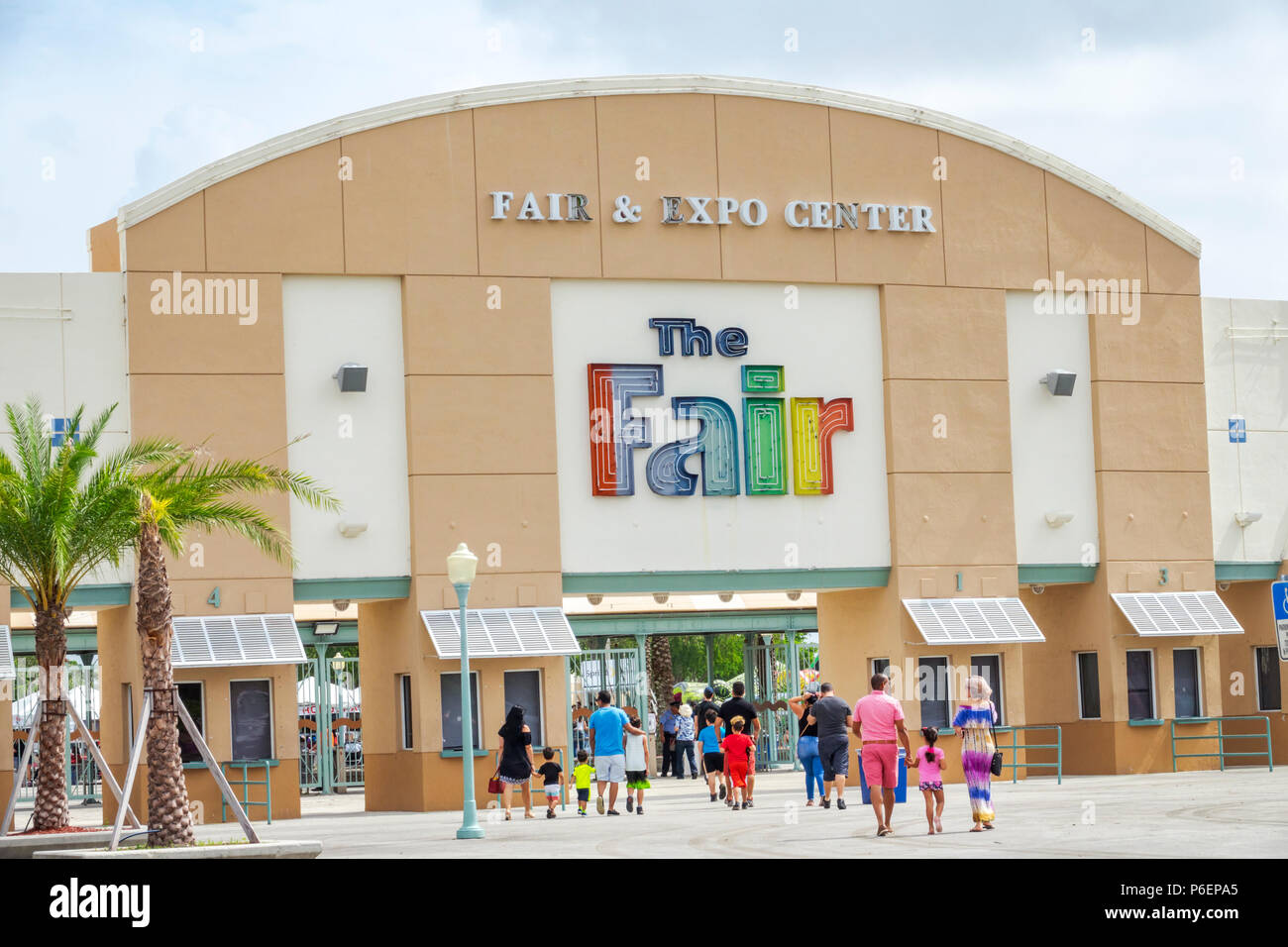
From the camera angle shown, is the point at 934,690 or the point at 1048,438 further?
the point at 1048,438

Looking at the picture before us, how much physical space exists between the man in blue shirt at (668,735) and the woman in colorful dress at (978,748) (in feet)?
57.7

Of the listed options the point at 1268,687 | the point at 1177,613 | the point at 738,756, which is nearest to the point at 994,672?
the point at 1177,613

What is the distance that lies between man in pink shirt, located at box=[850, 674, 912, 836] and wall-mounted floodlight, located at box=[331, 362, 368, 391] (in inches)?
439

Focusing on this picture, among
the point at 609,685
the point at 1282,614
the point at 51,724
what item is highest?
the point at 1282,614

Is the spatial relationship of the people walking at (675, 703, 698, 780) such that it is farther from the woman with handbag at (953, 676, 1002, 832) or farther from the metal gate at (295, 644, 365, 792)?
the woman with handbag at (953, 676, 1002, 832)

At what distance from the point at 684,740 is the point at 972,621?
8.41 meters

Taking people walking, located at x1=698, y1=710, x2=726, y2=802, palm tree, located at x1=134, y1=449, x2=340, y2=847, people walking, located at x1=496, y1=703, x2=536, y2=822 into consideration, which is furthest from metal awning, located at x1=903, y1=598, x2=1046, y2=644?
palm tree, located at x1=134, y1=449, x2=340, y2=847

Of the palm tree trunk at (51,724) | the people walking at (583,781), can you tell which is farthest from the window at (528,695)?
the palm tree trunk at (51,724)

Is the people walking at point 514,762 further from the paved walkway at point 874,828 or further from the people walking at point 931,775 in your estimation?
the people walking at point 931,775

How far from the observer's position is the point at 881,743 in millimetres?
18469

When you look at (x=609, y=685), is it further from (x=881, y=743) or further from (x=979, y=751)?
(x=979, y=751)

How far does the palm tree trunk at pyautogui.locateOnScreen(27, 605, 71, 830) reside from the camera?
808 inches
